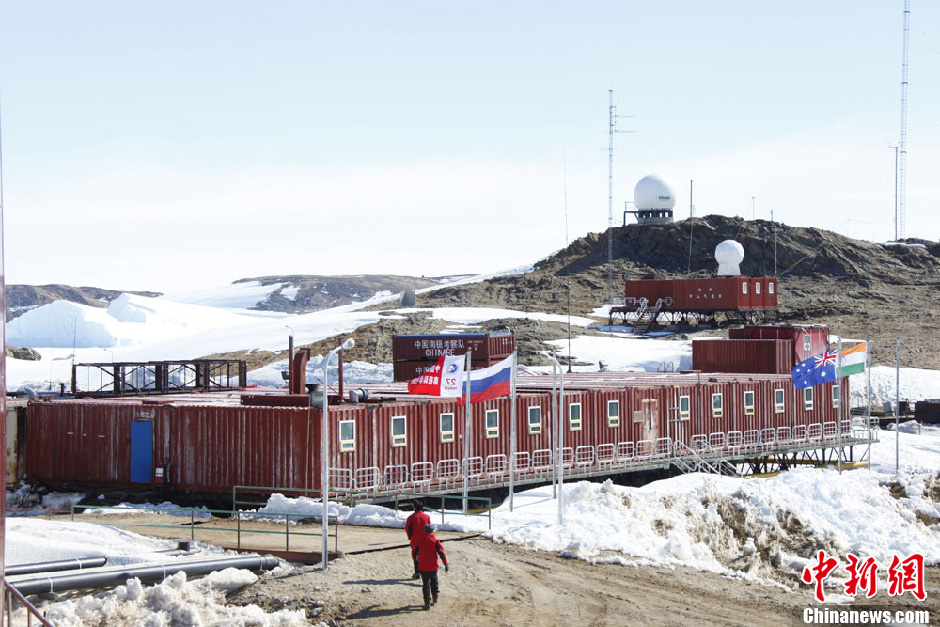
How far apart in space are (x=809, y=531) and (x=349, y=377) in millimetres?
40062

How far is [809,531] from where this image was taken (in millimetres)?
29703

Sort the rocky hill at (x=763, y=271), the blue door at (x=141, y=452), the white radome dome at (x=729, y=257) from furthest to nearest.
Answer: the rocky hill at (x=763, y=271)
the white radome dome at (x=729, y=257)
the blue door at (x=141, y=452)

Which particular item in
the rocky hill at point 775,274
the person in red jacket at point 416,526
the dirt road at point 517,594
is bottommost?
the dirt road at point 517,594

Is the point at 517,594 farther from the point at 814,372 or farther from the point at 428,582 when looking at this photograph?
the point at 814,372

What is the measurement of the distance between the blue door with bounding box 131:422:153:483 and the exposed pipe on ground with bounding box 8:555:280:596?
1415 centimetres

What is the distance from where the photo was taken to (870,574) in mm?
26594

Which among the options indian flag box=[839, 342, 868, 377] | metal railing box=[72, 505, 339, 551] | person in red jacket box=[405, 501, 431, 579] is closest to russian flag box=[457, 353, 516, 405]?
metal railing box=[72, 505, 339, 551]

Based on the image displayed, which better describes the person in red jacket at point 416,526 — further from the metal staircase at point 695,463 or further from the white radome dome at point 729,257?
the white radome dome at point 729,257

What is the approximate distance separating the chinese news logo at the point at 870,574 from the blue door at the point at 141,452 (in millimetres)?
19816

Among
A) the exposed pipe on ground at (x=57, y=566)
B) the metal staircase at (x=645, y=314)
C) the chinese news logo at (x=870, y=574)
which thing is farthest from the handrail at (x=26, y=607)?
the metal staircase at (x=645, y=314)

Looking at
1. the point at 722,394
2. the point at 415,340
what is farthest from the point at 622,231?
the point at 722,394

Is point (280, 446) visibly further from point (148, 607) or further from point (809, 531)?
point (809, 531)
